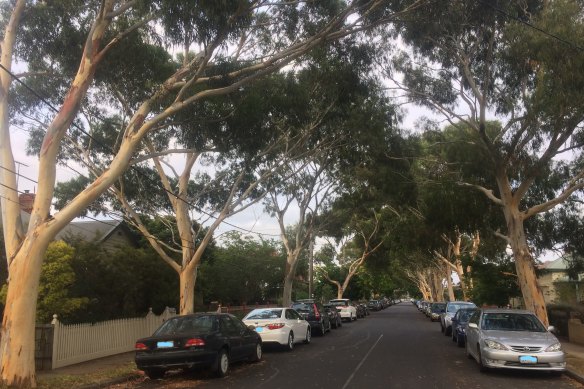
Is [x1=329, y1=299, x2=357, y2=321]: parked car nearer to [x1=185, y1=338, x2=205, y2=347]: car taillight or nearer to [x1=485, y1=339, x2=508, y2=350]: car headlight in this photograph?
[x1=485, y1=339, x2=508, y2=350]: car headlight

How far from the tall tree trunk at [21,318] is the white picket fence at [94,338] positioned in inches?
128

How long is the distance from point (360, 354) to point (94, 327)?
7479mm

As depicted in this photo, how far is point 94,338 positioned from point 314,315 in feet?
35.7

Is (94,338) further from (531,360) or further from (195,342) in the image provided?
(531,360)

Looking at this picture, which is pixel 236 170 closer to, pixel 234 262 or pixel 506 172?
pixel 506 172

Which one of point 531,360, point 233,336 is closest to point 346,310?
point 233,336

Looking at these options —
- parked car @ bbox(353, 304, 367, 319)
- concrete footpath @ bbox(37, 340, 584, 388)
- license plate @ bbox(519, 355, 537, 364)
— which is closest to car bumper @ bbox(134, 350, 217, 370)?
concrete footpath @ bbox(37, 340, 584, 388)

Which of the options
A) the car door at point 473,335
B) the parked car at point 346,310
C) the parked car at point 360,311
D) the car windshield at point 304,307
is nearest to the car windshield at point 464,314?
the car door at point 473,335

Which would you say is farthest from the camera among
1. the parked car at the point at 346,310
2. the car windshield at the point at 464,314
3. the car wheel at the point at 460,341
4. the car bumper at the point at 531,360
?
the parked car at the point at 346,310

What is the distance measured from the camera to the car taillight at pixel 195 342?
1145 cm

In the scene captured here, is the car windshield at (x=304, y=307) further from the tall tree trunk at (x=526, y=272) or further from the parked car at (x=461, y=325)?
the tall tree trunk at (x=526, y=272)

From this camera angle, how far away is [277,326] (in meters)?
17.0

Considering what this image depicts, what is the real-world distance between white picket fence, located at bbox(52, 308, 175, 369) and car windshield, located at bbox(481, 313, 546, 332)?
33.1ft

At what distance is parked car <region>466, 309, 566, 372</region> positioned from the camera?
11328 mm
